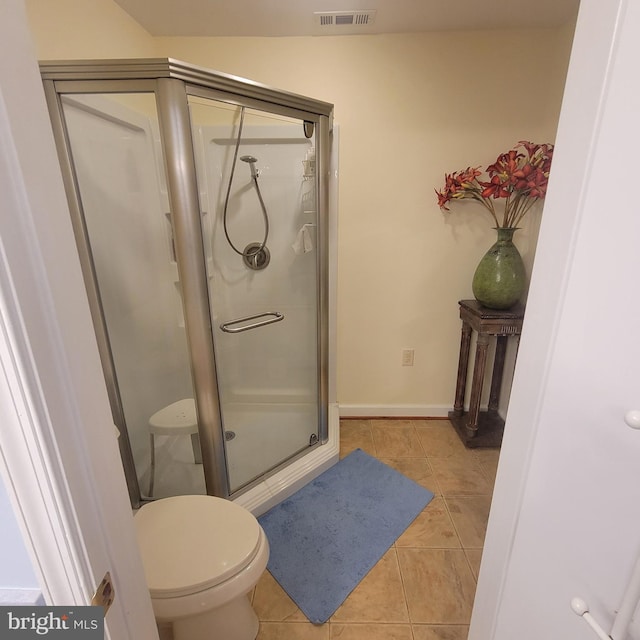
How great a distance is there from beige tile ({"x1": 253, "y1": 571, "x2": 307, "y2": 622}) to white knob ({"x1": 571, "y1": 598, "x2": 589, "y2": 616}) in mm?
1061

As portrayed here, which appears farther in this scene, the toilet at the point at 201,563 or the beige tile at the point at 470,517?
the beige tile at the point at 470,517

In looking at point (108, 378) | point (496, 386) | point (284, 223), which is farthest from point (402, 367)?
point (108, 378)

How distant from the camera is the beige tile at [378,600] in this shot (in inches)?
47.9

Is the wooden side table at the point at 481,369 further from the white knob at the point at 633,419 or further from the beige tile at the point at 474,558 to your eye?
the white knob at the point at 633,419

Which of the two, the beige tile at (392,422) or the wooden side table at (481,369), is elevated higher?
the wooden side table at (481,369)

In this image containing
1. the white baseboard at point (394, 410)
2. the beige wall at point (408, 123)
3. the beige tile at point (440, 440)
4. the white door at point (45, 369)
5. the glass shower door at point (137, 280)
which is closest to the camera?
the white door at point (45, 369)

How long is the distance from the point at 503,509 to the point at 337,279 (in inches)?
62.1

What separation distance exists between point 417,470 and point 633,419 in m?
1.71

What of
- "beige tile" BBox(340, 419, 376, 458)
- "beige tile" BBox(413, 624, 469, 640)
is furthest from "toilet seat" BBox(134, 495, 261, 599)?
"beige tile" BBox(340, 419, 376, 458)

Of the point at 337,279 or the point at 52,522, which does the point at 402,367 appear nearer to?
the point at 337,279

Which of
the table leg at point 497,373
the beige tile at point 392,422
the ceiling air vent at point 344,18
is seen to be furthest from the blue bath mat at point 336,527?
the ceiling air vent at point 344,18

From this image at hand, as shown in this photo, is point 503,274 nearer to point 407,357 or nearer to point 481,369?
point 481,369

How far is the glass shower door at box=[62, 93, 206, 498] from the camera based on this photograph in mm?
1277

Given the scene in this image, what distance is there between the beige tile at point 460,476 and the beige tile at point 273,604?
36.4 inches
